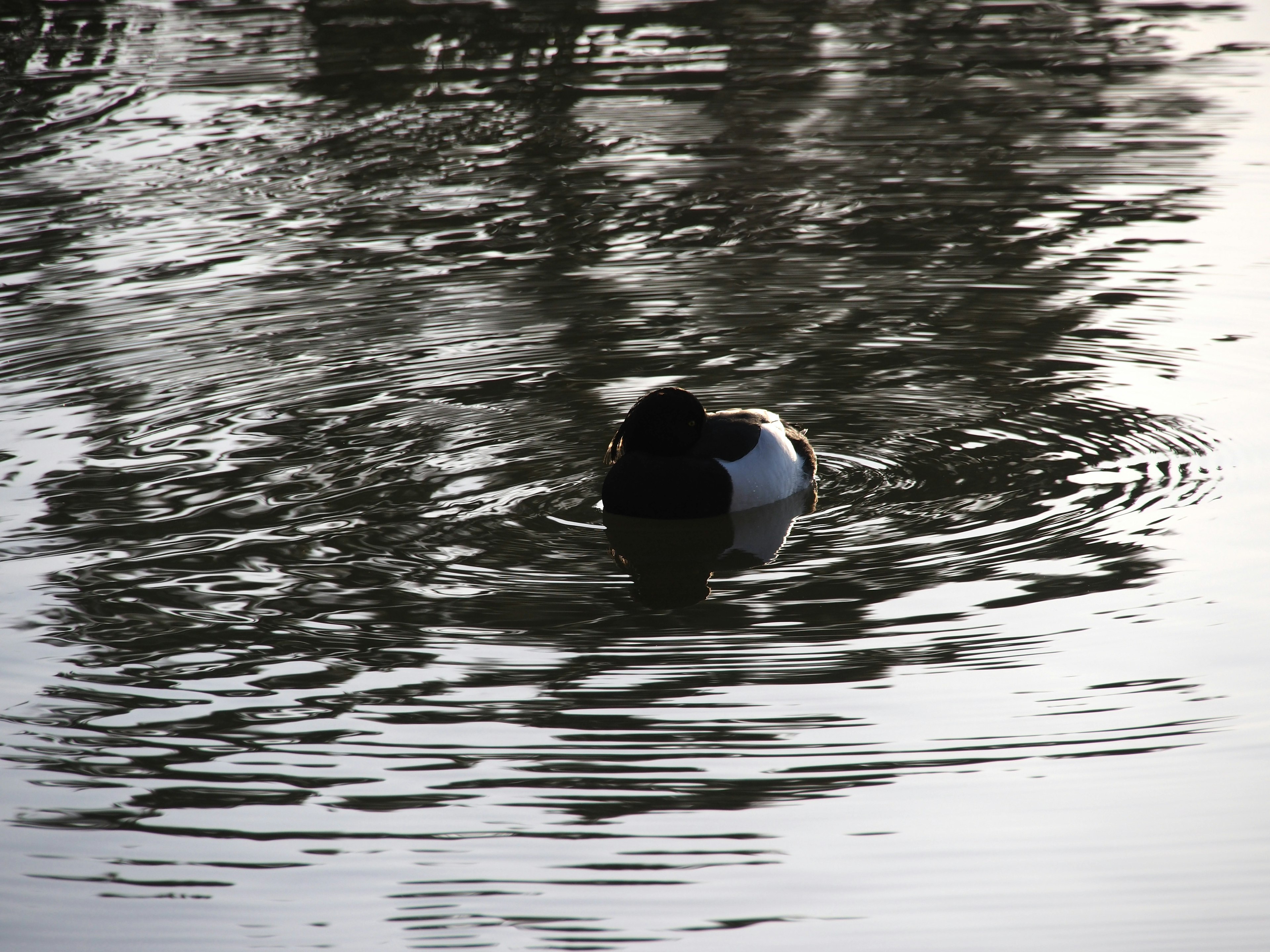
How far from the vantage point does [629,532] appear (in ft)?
24.3

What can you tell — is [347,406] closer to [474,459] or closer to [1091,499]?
[474,459]

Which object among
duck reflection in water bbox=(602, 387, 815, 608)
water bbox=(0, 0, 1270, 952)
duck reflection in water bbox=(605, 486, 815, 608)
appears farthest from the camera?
duck reflection in water bbox=(602, 387, 815, 608)

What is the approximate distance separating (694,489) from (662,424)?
0.35m

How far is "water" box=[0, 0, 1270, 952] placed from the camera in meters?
4.82

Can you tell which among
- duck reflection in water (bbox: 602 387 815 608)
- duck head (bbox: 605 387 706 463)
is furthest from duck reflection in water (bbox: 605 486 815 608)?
duck head (bbox: 605 387 706 463)

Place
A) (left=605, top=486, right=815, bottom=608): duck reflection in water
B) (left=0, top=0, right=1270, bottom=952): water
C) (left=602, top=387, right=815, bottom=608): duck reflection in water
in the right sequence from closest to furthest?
1. (left=0, top=0, right=1270, bottom=952): water
2. (left=605, top=486, right=815, bottom=608): duck reflection in water
3. (left=602, top=387, right=815, bottom=608): duck reflection in water

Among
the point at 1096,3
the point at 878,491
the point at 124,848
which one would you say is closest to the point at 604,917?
the point at 124,848

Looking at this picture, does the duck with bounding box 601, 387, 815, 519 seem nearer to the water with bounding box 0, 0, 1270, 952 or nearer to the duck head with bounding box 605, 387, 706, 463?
the duck head with bounding box 605, 387, 706, 463

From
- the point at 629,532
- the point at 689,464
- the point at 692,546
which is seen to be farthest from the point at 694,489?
the point at 629,532

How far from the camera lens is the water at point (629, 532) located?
190 inches

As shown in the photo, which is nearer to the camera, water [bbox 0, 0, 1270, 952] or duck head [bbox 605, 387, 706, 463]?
water [bbox 0, 0, 1270, 952]

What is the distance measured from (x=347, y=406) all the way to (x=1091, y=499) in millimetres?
4102

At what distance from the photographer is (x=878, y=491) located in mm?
7641

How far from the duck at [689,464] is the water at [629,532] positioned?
0.15 m
